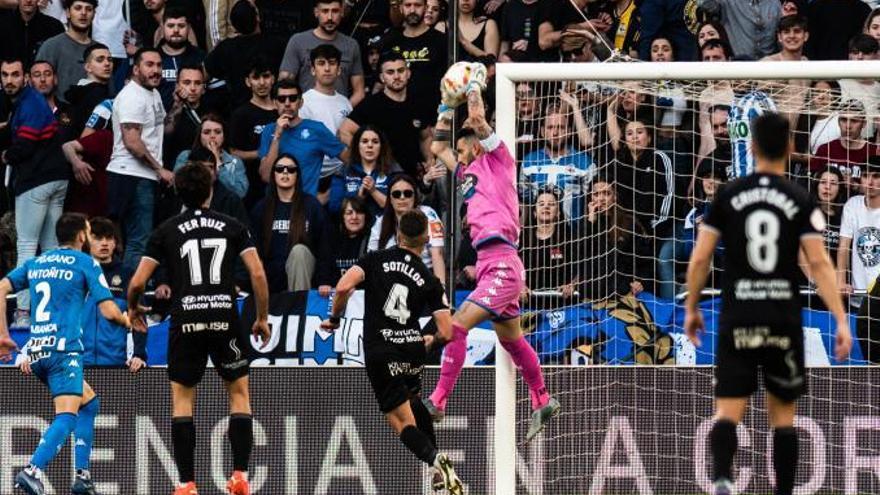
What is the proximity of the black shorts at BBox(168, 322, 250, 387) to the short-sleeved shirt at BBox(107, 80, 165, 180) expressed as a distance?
479cm

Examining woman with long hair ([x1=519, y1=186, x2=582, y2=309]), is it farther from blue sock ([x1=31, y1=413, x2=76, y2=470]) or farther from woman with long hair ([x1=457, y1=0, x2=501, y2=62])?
blue sock ([x1=31, y1=413, x2=76, y2=470])

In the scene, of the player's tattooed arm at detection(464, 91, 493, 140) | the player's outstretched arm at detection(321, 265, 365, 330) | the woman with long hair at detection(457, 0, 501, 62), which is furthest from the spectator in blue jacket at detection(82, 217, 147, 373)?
the woman with long hair at detection(457, 0, 501, 62)

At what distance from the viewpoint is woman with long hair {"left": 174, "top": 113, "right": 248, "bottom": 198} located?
17906 millimetres

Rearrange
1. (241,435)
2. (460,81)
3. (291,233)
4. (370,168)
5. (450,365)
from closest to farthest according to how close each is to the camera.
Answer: (241,435), (460,81), (450,365), (291,233), (370,168)

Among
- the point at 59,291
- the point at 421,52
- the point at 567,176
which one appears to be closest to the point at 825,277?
the point at 567,176

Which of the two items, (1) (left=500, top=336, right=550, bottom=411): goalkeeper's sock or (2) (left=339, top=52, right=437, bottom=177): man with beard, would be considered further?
(2) (left=339, top=52, right=437, bottom=177): man with beard

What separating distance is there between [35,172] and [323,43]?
302 cm

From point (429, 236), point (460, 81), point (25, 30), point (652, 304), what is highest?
point (25, 30)

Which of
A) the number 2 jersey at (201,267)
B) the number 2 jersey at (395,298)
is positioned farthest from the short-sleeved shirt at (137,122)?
the number 2 jersey at (395,298)

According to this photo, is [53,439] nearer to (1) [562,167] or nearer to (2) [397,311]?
(2) [397,311]

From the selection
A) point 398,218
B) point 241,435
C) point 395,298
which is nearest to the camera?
point 241,435

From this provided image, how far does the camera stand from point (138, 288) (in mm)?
13539

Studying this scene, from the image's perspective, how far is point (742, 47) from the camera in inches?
719

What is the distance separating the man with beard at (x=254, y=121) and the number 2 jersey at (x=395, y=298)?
443 cm
